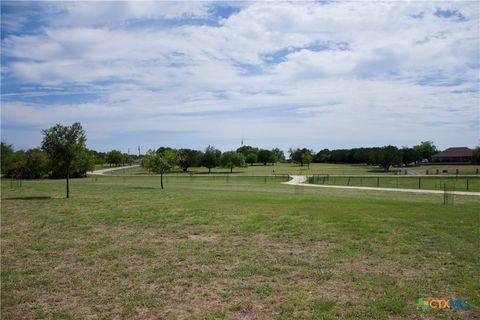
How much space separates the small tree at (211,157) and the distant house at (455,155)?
288 ft

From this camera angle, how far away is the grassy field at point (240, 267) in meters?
7.33

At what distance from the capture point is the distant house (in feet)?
449

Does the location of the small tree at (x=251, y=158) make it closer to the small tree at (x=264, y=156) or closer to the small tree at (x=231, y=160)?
the small tree at (x=264, y=156)

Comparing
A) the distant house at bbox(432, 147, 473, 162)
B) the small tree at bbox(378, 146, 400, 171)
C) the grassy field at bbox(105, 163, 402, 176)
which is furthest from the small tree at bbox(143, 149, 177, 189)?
the distant house at bbox(432, 147, 473, 162)

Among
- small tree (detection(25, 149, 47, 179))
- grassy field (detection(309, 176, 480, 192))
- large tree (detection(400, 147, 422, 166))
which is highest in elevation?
large tree (detection(400, 147, 422, 166))

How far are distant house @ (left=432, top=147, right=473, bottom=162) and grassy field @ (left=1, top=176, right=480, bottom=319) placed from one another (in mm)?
139604

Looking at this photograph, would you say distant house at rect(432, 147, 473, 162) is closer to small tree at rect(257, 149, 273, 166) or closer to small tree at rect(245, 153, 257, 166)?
small tree at rect(257, 149, 273, 166)

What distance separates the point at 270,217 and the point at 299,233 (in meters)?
3.80

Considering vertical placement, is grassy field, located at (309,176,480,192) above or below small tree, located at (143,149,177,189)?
below

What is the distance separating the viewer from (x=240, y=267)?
32.3 ft

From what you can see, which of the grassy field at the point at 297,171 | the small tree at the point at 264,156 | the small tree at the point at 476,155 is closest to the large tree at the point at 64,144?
the grassy field at the point at 297,171

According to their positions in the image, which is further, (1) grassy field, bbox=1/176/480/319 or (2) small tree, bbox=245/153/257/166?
(2) small tree, bbox=245/153/257/166

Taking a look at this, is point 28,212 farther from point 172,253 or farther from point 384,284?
point 384,284


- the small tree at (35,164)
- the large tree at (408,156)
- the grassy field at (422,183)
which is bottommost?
the grassy field at (422,183)
